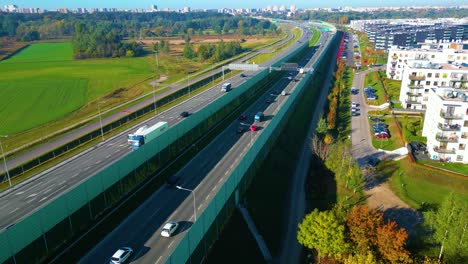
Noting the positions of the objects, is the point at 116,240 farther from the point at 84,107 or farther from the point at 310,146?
the point at 84,107

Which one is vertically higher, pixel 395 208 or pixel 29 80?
pixel 29 80

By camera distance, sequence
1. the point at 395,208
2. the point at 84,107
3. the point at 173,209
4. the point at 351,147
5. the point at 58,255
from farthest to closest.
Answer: the point at 84,107 → the point at 351,147 → the point at 395,208 → the point at 173,209 → the point at 58,255

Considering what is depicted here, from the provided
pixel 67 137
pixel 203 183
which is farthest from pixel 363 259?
pixel 67 137

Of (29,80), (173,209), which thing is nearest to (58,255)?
(173,209)

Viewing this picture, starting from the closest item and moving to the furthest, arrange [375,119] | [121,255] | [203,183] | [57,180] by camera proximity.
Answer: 1. [121,255]
2. [203,183]
3. [57,180]
4. [375,119]

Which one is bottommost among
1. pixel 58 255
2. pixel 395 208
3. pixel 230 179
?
pixel 395 208

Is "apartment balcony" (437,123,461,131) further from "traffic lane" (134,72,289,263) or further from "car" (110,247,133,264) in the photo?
"car" (110,247,133,264)

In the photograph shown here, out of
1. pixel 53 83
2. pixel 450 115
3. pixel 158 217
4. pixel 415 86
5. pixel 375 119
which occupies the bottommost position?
pixel 375 119

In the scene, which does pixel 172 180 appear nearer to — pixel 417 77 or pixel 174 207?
pixel 174 207
